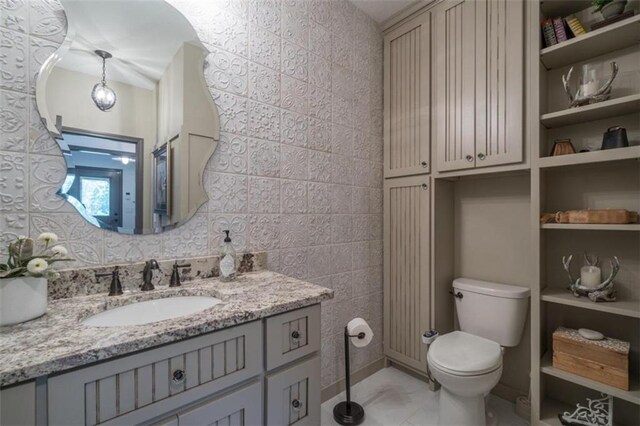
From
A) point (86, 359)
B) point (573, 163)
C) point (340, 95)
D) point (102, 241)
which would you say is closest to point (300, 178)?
point (340, 95)

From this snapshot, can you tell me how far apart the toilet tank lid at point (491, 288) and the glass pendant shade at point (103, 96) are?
2107 mm

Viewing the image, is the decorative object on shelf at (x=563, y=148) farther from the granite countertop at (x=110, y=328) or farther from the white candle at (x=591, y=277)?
the granite countertop at (x=110, y=328)

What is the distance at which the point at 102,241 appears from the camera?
3.57ft

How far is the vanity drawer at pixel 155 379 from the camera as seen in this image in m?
0.62

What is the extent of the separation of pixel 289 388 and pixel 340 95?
5.65 ft

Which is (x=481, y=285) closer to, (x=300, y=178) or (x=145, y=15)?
(x=300, y=178)

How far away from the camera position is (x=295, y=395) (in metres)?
0.99

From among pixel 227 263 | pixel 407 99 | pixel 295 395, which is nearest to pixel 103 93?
pixel 227 263

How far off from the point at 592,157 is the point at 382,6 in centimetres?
162

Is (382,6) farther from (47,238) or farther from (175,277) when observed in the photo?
(47,238)

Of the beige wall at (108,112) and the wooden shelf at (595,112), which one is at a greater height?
the wooden shelf at (595,112)

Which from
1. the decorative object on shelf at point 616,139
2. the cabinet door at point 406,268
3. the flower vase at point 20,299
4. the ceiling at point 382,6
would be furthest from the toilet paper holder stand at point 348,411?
the ceiling at point 382,6

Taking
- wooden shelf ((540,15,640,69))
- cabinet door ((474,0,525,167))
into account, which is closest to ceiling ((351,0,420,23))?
cabinet door ((474,0,525,167))

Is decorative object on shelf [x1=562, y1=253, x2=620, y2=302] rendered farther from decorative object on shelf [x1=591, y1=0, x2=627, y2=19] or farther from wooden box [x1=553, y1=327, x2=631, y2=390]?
decorative object on shelf [x1=591, y1=0, x2=627, y2=19]
